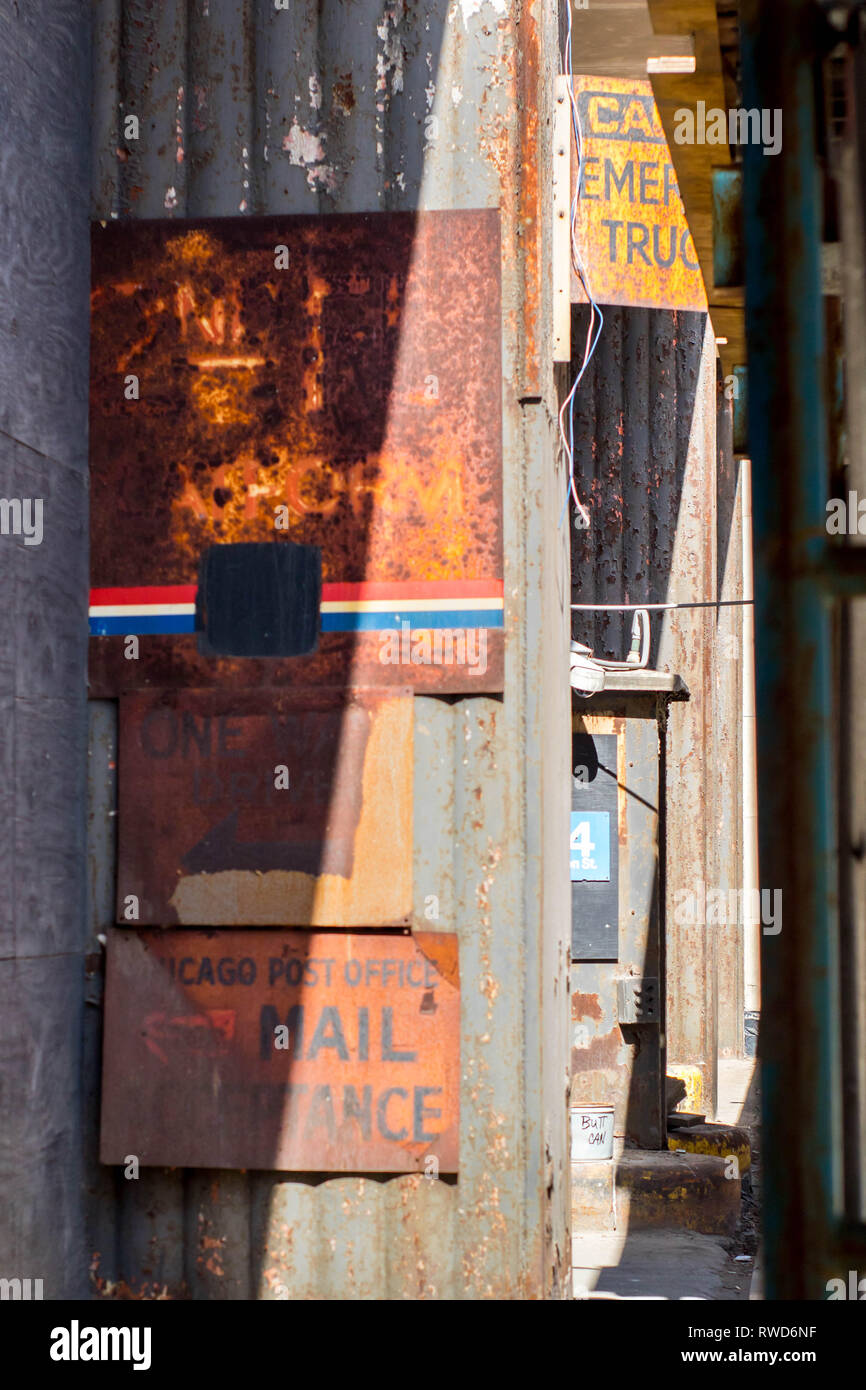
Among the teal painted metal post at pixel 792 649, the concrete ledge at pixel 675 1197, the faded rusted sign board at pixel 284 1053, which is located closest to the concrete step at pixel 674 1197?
the concrete ledge at pixel 675 1197

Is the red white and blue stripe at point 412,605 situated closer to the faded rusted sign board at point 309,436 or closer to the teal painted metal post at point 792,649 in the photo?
the faded rusted sign board at point 309,436

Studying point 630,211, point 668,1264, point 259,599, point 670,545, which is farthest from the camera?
point 670,545

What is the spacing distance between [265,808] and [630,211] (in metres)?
7.29

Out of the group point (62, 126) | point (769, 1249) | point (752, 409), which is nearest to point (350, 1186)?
point (769, 1249)

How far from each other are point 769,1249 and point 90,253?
3.99 m

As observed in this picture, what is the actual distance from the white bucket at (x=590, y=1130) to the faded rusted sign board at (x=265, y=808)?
4904mm

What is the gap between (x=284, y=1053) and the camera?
472cm

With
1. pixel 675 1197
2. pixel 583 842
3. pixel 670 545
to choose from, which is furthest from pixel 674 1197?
pixel 670 545

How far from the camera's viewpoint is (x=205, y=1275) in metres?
4.75

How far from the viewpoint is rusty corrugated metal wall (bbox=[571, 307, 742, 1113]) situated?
12.0m

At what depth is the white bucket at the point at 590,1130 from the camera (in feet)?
30.0

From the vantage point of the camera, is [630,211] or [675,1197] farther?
[630,211]

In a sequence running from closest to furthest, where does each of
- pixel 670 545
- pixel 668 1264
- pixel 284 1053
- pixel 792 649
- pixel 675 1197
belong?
pixel 792 649 < pixel 284 1053 < pixel 668 1264 < pixel 675 1197 < pixel 670 545

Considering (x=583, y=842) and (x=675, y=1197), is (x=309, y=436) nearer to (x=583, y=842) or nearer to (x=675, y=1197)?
(x=583, y=842)
